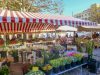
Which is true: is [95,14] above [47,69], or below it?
above

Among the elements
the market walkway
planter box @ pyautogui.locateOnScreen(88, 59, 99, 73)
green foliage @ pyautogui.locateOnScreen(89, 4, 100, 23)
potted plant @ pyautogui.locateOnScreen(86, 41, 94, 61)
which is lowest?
planter box @ pyautogui.locateOnScreen(88, 59, 99, 73)

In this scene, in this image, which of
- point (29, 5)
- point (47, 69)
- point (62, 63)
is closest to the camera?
point (47, 69)

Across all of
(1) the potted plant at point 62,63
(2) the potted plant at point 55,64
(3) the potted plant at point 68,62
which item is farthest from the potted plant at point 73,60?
(2) the potted plant at point 55,64

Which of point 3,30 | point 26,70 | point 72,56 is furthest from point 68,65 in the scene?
point 3,30

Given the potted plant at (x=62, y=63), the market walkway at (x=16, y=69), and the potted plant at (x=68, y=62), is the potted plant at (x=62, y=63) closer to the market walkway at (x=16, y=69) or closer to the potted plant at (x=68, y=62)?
the potted plant at (x=68, y=62)

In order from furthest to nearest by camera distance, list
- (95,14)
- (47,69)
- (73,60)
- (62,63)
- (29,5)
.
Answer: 1. (95,14)
2. (29,5)
3. (73,60)
4. (62,63)
5. (47,69)

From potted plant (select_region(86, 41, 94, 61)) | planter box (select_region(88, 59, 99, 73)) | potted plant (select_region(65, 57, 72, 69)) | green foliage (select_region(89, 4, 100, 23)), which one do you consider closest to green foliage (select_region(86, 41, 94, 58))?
potted plant (select_region(86, 41, 94, 61))

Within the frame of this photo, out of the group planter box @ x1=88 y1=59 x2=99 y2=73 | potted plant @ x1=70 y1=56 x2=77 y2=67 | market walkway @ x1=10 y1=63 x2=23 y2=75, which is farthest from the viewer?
planter box @ x1=88 y1=59 x2=99 y2=73

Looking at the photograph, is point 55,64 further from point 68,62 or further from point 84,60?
point 84,60

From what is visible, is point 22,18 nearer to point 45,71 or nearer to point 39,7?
point 45,71

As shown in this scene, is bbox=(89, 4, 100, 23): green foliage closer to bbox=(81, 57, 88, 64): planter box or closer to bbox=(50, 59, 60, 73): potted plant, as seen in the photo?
bbox=(81, 57, 88, 64): planter box

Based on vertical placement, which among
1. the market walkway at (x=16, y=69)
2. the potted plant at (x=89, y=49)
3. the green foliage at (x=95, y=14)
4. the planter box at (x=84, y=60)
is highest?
the green foliage at (x=95, y=14)

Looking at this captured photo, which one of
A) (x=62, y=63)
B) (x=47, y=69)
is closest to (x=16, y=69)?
(x=47, y=69)

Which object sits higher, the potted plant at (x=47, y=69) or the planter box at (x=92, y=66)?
the potted plant at (x=47, y=69)
